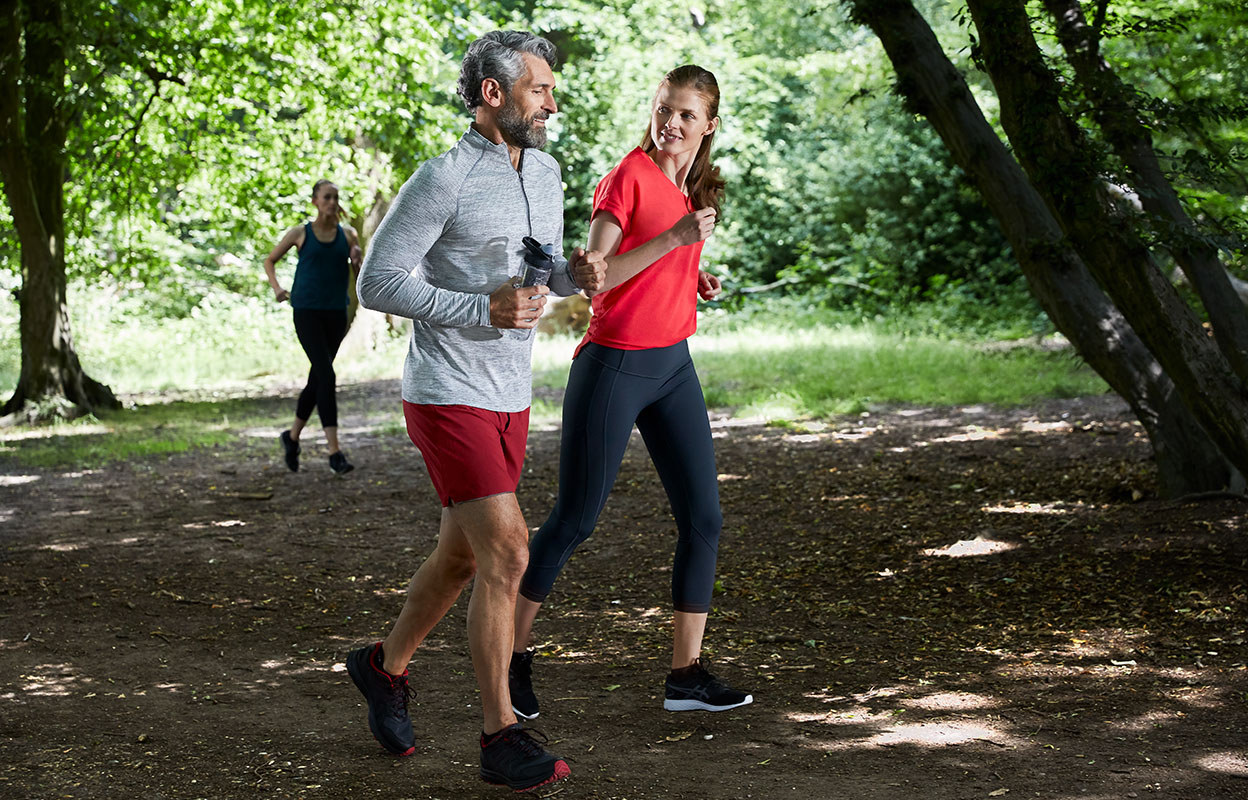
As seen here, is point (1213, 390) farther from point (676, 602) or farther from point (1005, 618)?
point (676, 602)

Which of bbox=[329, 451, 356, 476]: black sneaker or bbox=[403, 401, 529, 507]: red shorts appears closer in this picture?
bbox=[403, 401, 529, 507]: red shorts

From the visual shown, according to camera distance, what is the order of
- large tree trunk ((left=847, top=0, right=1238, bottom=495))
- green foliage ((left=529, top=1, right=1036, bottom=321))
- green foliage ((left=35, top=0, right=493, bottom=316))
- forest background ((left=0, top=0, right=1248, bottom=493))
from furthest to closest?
green foliage ((left=529, top=1, right=1036, bottom=321))
green foliage ((left=35, top=0, right=493, bottom=316))
large tree trunk ((left=847, top=0, right=1238, bottom=495))
forest background ((left=0, top=0, right=1248, bottom=493))

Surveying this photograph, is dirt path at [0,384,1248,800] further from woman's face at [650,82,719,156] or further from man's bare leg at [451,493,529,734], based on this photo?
woman's face at [650,82,719,156]

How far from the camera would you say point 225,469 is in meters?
9.88

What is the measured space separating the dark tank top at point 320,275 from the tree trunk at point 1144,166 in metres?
5.00

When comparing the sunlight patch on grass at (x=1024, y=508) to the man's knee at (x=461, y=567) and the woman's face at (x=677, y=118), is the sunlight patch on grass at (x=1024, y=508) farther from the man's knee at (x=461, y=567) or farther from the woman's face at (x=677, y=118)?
the man's knee at (x=461, y=567)

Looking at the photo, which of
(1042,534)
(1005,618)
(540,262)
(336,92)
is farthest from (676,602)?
(336,92)

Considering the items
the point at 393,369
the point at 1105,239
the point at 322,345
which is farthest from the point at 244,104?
the point at 1105,239

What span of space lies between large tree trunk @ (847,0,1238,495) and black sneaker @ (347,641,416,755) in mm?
4038

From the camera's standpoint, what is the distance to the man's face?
3443 millimetres

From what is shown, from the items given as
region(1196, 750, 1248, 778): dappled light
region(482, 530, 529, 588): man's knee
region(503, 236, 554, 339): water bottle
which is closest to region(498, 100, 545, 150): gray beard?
region(503, 236, 554, 339): water bottle

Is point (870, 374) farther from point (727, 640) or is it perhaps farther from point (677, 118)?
point (677, 118)

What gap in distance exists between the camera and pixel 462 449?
11.1ft

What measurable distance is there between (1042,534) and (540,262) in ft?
13.1
